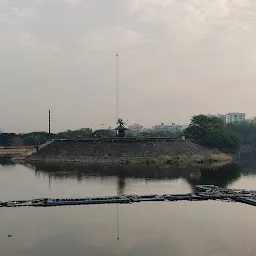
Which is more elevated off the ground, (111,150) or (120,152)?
(111,150)

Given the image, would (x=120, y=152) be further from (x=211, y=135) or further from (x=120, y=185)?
(x=120, y=185)

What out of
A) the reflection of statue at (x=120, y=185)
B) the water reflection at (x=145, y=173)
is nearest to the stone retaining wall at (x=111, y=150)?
the water reflection at (x=145, y=173)

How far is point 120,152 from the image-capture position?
49500 mm

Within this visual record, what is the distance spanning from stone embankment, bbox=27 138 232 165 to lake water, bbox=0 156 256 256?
1574 centimetres

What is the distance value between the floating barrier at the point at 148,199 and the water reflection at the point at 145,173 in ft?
13.2

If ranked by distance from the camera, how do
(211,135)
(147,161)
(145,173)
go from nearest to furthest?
(145,173) → (147,161) → (211,135)

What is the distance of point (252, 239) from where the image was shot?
17.0 meters

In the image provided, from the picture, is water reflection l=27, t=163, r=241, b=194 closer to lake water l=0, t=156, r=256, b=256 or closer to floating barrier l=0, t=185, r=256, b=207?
lake water l=0, t=156, r=256, b=256

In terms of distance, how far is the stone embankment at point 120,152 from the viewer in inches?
1874

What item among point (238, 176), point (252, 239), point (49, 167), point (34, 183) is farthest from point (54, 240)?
point (49, 167)

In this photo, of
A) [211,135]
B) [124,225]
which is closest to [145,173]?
[124,225]

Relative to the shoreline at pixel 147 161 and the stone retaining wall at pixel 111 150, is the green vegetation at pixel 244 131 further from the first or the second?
the shoreline at pixel 147 161

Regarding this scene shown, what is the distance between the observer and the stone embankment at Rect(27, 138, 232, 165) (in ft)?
156

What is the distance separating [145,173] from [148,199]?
1324 centimetres
